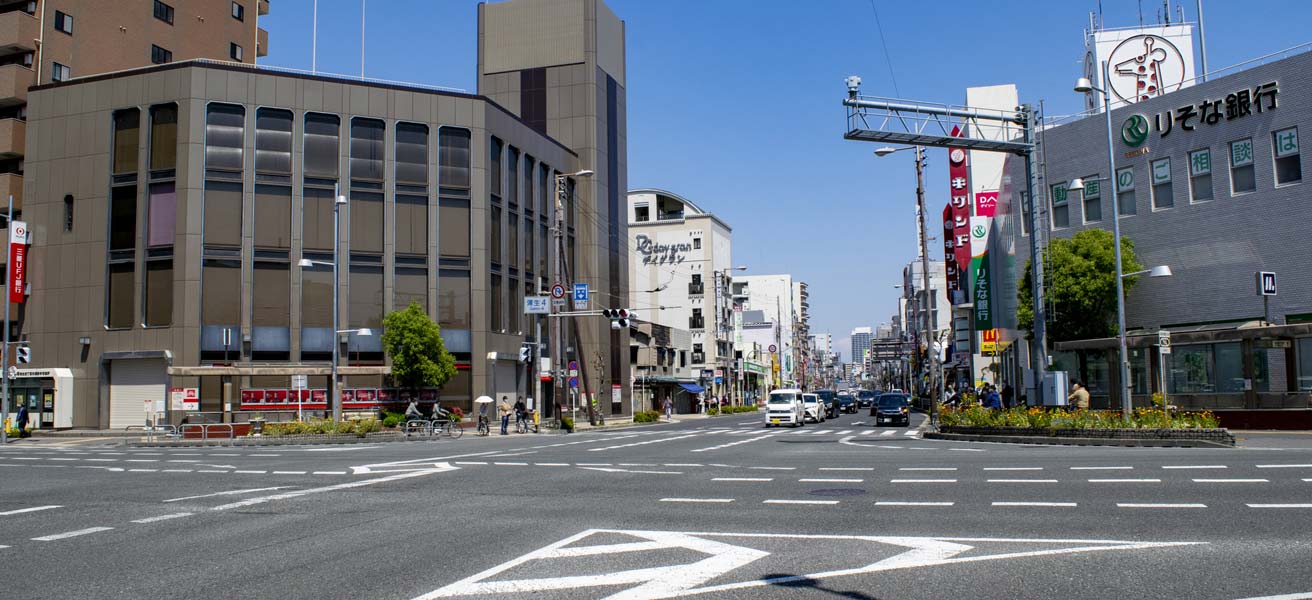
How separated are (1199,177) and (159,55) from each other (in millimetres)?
57284

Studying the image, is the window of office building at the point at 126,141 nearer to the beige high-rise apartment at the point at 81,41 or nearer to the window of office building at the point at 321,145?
the beige high-rise apartment at the point at 81,41

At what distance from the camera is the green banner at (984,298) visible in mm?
60344

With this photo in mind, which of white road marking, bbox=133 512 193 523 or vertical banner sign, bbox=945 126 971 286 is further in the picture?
vertical banner sign, bbox=945 126 971 286

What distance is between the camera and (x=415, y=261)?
50781 mm

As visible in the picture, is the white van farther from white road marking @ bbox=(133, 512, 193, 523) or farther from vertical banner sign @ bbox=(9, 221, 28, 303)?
vertical banner sign @ bbox=(9, 221, 28, 303)

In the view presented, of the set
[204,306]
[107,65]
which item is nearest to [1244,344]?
[204,306]

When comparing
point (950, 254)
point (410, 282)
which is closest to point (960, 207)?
point (950, 254)

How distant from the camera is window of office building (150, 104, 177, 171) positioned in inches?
1850

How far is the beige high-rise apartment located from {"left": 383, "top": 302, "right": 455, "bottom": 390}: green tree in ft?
71.8

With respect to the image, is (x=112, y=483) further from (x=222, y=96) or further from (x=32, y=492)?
(x=222, y=96)

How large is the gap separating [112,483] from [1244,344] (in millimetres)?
32068

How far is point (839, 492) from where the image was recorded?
14508 millimetres

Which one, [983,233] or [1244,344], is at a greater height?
[983,233]

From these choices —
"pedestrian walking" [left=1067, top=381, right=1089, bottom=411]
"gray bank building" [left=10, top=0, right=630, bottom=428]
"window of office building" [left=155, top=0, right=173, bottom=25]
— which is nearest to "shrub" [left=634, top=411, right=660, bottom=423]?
"gray bank building" [left=10, top=0, right=630, bottom=428]
